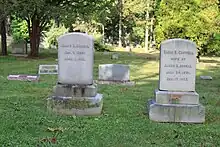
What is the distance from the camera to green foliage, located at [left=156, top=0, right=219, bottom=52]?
25219 mm

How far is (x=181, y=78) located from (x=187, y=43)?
2.47 feet

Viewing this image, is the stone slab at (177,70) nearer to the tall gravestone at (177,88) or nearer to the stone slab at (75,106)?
the tall gravestone at (177,88)

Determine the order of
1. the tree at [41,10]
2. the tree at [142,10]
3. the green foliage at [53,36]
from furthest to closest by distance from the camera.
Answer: the tree at [142,10], the green foliage at [53,36], the tree at [41,10]

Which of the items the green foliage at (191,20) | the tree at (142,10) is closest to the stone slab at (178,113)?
the green foliage at (191,20)

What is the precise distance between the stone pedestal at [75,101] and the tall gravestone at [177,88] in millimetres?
1231

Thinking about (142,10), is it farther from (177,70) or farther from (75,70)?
(177,70)

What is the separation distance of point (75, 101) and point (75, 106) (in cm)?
11

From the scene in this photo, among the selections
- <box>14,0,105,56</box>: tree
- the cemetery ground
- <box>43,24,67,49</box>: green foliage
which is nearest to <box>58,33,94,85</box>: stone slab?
the cemetery ground

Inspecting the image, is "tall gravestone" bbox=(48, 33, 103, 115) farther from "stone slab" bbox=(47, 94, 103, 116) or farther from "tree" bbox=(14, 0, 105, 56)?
"tree" bbox=(14, 0, 105, 56)

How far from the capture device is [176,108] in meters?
7.80

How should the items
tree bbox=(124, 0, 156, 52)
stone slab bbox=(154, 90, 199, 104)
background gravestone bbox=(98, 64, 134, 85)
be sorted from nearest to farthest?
stone slab bbox=(154, 90, 199, 104), background gravestone bbox=(98, 64, 134, 85), tree bbox=(124, 0, 156, 52)

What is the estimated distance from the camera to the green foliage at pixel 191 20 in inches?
993

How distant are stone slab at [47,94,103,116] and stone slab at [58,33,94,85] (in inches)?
18.7

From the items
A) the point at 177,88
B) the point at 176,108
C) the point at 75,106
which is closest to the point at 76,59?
the point at 75,106
